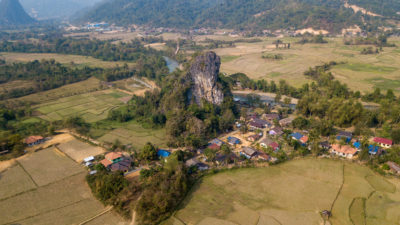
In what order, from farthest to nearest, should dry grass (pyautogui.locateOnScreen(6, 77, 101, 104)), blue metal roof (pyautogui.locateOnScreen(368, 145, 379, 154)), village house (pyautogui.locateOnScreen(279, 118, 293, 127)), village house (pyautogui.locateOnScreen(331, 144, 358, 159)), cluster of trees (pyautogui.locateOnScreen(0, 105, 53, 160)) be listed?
dry grass (pyautogui.locateOnScreen(6, 77, 101, 104)), village house (pyautogui.locateOnScreen(279, 118, 293, 127)), cluster of trees (pyautogui.locateOnScreen(0, 105, 53, 160)), blue metal roof (pyautogui.locateOnScreen(368, 145, 379, 154)), village house (pyautogui.locateOnScreen(331, 144, 358, 159))

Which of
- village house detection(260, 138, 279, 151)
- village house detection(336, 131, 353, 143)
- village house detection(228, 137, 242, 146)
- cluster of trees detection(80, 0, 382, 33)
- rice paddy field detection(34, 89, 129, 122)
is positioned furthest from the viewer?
cluster of trees detection(80, 0, 382, 33)

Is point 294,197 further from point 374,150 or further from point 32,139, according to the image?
point 32,139

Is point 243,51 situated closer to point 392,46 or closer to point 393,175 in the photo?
point 392,46

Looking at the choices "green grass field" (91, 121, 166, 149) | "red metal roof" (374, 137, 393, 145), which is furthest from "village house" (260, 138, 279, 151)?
"green grass field" (91, 121, 166, 149)

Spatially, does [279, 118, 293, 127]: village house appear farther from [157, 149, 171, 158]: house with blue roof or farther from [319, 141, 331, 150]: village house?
[157, 149, 171, 158]: house with blue roof

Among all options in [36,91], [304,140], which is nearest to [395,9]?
[304,140]

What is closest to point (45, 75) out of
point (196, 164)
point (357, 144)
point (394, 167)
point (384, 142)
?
point (196, 164)
